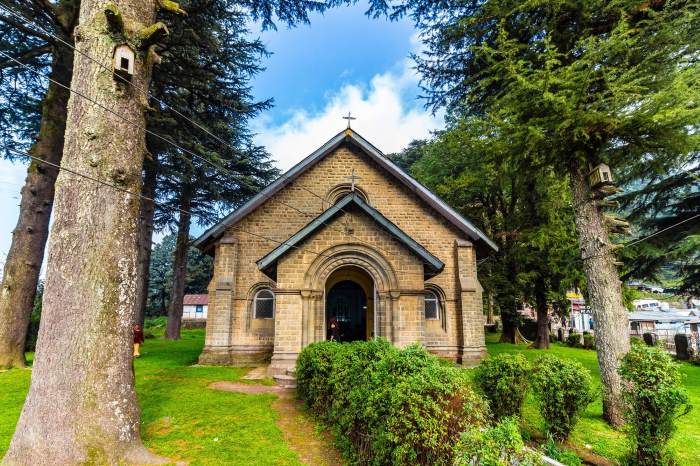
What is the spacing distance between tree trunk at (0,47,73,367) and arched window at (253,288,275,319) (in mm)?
7198

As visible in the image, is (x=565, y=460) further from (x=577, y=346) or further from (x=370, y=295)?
(x=577, y=346)

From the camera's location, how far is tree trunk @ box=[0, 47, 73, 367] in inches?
453

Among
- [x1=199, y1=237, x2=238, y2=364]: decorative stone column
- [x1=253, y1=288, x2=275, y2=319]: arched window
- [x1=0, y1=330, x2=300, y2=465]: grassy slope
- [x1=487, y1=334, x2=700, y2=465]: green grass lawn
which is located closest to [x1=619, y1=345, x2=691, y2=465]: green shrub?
[x1=487, y1=334, x2=700, y2=465]: green grass lawn

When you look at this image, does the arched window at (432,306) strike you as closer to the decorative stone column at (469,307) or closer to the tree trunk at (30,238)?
the decorative stone column at (469,307)

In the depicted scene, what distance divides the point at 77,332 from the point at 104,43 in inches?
179

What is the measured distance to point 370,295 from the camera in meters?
15.0

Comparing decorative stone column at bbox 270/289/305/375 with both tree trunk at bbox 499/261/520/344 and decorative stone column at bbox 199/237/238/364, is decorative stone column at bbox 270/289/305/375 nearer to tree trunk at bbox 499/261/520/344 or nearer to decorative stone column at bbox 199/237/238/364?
decorative stone column at bbox 199/237/238/364

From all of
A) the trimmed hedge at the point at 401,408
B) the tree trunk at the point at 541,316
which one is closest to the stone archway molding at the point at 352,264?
the trimmed hedge at the point at 401,408

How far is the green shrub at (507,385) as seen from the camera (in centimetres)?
701

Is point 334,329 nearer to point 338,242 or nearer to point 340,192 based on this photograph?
point 338,242

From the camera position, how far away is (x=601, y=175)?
8.77m

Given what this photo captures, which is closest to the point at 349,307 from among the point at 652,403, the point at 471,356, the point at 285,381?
the point at 471,356

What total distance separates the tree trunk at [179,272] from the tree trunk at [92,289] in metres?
19.4

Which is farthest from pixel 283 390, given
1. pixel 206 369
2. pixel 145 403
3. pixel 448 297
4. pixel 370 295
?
pixel 448 297
